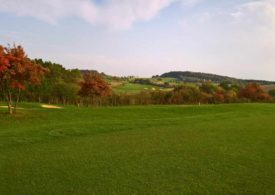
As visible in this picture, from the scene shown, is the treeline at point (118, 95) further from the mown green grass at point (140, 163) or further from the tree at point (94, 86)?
the mown green grass at point (140, 163)

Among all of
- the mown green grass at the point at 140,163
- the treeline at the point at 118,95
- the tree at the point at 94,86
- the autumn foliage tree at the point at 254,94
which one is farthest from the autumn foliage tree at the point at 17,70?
the autumn foliage tree at the point at 254,94

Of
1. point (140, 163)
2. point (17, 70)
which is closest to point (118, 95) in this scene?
point (17, 70)

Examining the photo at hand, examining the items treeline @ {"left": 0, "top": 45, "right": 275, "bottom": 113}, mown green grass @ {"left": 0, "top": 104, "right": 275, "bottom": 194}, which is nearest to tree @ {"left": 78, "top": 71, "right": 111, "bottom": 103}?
treeline @ {"left": 0, "top": 45, "right": 275, "bottom": 113}

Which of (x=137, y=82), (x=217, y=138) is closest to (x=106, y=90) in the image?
(x=217, y=138)

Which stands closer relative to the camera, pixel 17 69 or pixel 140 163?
pixel 140 163

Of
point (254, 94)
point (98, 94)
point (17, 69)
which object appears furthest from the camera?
point (254, 94)

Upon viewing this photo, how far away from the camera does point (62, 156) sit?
1143cm

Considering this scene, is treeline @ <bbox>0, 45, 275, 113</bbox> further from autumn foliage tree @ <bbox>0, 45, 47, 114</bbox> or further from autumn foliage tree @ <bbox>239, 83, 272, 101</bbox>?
autumn foliage tree @ <bbox>0, 45, 47, 114</bbox>

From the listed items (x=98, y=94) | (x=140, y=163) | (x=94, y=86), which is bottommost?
(x=140, y=163)

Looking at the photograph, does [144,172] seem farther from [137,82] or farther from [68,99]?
[137,82]

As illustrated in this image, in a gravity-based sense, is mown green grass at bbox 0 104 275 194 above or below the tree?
below

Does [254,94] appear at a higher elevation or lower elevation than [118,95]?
higher

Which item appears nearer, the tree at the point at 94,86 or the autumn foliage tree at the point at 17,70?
the autumn foliage tree at the point at 17,70

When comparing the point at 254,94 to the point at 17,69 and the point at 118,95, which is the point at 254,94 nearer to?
the point at 118,95
